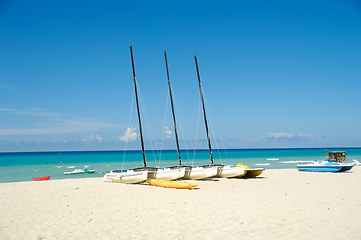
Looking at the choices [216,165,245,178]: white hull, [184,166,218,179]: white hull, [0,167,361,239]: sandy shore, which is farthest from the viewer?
[216,165,245,178]: white hull

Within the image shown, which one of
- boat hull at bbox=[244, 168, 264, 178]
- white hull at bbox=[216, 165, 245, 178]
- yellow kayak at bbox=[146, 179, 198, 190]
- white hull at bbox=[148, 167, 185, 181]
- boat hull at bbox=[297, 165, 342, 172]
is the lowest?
boat hull at bbox=[297, 165, 342, 172]

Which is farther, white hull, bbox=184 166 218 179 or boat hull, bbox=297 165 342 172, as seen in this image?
boat hull, bbox=297 165 342 172

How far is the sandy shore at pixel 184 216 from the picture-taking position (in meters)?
8.61

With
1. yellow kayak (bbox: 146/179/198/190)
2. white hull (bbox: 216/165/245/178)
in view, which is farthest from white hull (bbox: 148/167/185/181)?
white hull (bbox: 216/165/245/178)

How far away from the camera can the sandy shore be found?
8609 millimetres

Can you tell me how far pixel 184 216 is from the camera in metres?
10.9

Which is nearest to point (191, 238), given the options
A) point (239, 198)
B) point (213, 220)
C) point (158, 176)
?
point (213, 220)

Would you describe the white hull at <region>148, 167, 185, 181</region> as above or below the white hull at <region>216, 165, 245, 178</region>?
above

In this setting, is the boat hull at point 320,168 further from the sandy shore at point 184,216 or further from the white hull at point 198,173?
the sandy shore at point 184,216

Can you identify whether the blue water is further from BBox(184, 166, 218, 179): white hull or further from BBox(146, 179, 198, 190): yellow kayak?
BBox(146, 179, 198, 190): yellow kayak

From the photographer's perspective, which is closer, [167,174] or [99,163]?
[167,174]

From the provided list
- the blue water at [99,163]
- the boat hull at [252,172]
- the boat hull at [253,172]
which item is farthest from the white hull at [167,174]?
the blue water at [99,163]

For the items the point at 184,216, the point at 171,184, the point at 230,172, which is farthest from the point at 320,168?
the point at 184,216

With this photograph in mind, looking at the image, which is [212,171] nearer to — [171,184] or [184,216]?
[171,184]
